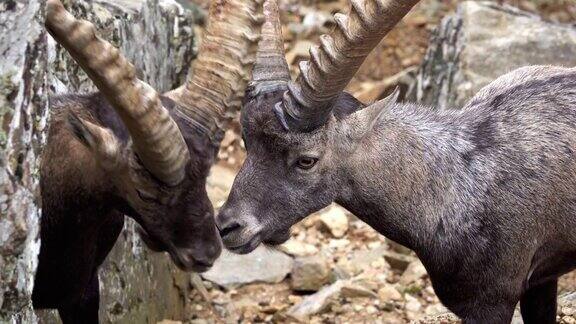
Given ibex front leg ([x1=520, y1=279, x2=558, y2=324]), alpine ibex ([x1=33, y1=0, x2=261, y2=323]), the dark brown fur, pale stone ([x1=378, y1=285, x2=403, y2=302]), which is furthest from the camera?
pale stone ([x1=378, y1=285, x2=403, y2=302])

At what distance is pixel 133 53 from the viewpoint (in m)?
7.79

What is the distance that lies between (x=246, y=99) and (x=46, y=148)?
52.6 inches

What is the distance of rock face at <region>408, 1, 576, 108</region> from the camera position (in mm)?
10711

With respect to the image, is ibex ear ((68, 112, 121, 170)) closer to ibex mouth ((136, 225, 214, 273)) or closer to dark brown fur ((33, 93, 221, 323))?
dark brown fur ((33, 93, 221, 323))

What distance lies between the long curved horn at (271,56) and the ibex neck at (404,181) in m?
0.67

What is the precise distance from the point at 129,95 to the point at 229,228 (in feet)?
4.97

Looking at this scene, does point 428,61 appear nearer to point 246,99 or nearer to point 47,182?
point 246,99

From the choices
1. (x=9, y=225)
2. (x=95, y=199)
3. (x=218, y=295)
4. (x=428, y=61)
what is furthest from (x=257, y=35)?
(x=428, y=61)

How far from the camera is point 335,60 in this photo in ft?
19.9

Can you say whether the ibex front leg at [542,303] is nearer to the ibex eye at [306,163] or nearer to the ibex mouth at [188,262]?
the ibex eye at [306,163]

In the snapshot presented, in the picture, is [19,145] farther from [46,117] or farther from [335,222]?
[335,222]

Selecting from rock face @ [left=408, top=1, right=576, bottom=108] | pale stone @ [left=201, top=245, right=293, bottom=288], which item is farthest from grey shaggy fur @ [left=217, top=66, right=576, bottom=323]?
rock face @ [left=408, top=1, right=576, bottom=108]

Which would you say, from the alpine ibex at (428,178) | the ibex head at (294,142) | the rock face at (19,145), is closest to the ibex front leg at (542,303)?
the alpine ibex at (428,178)

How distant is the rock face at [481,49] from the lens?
10.7 meters
